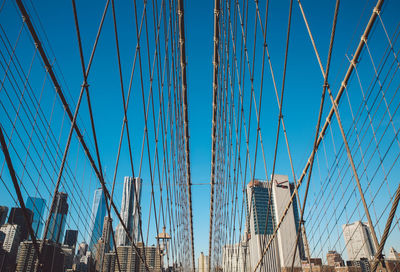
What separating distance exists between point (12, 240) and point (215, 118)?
8.56 meters

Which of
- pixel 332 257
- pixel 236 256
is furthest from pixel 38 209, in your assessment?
pixel 236 256

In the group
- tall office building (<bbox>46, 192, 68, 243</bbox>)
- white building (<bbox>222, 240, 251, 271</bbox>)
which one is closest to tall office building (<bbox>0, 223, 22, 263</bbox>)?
tall office building (<bbox>46, 192, 68, 243</bbox>)

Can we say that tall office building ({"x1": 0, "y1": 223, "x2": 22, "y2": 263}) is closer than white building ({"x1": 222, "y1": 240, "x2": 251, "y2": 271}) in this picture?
Yes

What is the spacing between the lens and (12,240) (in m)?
10.2

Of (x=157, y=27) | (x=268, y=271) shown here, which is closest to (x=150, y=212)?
(x=157, y=27)

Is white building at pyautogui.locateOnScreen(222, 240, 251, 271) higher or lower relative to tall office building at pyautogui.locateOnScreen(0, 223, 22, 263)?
higher

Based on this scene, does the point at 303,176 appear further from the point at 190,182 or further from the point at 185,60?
the point at 190,182

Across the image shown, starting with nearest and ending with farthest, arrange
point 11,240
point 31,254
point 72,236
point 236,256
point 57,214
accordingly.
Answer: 1. point 11,240
2. point 57,214
3. point 31,254
4. point 72,236
5. point 236,256

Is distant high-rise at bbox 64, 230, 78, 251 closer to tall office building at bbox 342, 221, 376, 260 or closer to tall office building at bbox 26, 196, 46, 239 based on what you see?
tall office building at bbox 26, 196, 46, 239

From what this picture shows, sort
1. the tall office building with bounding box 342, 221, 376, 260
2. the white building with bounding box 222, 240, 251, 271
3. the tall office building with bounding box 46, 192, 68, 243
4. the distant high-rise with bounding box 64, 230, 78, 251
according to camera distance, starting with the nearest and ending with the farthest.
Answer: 1. the tall office building with bounding box 342, 221, 376, 260
2. the tall office building with bounding box 46, 192, 68, 243
3. the distant high-rise with bounding box 64, 230, 78, 251
4. the white building with bounding box 222, 240, 251, 271

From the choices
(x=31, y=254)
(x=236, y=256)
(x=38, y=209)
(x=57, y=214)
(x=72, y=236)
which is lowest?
(x=31, y=254)

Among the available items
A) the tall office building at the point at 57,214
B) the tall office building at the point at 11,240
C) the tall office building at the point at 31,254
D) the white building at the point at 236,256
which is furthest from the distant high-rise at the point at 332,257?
the tall office building at the point at 11,240

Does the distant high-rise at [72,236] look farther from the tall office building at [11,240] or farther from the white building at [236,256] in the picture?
the white building at [236,256]

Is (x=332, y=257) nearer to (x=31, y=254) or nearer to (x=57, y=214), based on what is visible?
(x=57, y=214)
